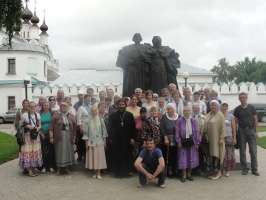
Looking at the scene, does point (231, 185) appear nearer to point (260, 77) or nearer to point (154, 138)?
point (154, 138)

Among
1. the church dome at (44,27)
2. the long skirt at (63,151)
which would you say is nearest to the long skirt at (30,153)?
the long skirt at (63,151)

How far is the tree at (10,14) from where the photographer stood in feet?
26.0

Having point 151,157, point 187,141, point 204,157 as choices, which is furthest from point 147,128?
point 204,157

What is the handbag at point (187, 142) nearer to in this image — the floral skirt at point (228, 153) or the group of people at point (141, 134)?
the group of people at point (141, 134)

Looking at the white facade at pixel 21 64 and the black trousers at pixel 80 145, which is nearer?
the black trousers at pixel 80 145

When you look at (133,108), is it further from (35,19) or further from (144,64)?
(35,19)

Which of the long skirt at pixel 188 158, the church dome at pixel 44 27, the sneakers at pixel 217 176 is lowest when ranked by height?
the sneakers at pixel 217 176

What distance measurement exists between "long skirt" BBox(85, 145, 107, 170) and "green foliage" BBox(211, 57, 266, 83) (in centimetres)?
5892

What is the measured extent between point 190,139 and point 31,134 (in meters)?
3.36

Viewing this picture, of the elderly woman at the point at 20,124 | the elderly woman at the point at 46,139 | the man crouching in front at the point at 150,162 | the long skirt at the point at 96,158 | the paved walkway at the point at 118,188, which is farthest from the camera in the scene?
the elderly woman at the point at 46,139

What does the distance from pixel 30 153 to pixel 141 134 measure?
2.50m

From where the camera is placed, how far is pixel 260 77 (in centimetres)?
6588

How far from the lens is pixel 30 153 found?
348 inches

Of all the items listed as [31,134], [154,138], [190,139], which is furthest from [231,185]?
[31,134]
